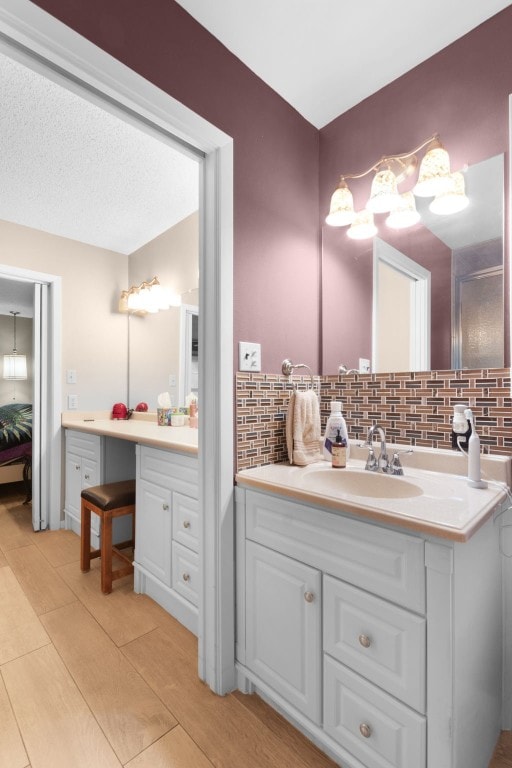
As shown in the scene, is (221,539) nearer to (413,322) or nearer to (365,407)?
(365,407)

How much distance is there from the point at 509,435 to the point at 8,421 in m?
4.80

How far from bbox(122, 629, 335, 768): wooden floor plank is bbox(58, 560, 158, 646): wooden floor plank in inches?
4.7

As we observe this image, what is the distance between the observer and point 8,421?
4188 mm

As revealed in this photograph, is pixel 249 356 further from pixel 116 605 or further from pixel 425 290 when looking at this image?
pixel 116 605

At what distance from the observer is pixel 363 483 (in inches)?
51.3

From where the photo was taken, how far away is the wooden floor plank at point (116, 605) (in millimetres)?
1637

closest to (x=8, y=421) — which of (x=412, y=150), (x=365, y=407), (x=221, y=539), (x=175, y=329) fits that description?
(x=175, y=329)

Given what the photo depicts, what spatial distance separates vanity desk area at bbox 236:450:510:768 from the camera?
81cm

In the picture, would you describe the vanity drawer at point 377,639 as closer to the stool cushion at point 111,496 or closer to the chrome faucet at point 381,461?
the chrome faucet at point 381,461

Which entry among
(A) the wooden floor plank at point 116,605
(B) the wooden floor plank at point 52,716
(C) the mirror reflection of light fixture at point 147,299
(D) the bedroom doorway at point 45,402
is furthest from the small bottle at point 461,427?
(D) the bedroom doorway at point 45,402

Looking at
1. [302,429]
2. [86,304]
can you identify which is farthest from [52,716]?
[86,304]

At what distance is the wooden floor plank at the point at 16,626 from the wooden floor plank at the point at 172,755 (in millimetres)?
754

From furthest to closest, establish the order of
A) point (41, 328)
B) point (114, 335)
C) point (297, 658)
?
point (114, 335), point (41, 328), point (297, 658)

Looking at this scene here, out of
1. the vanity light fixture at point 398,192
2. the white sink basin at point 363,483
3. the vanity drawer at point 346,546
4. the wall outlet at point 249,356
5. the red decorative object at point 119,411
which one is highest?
the vanity light fixture at point 398,192
